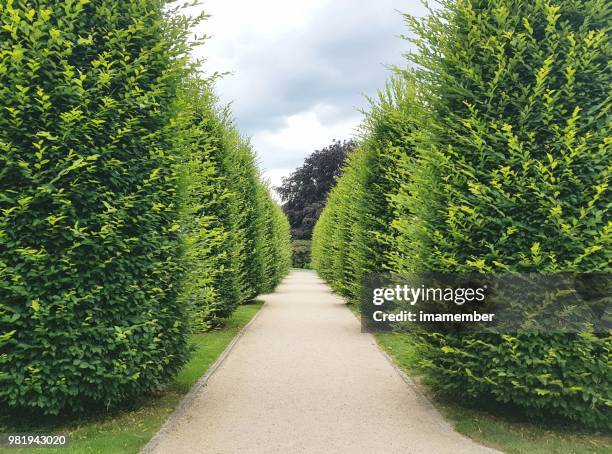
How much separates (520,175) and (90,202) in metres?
4.81

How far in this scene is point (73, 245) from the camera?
16.4 feet

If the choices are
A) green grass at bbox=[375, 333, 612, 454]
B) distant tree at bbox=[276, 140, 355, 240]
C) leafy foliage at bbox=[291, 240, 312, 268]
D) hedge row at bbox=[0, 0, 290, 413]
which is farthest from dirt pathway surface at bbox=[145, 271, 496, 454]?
distant tree at bbox=[276, 140, 355, 240]

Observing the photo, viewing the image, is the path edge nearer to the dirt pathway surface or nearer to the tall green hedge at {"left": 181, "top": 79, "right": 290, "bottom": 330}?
the dirt pathway surface

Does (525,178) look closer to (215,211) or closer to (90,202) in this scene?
(90,202)

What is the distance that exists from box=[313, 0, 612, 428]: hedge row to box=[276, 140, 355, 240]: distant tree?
5351cm

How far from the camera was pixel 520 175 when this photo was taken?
546cm

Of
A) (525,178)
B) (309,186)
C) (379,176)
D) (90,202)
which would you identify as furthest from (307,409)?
(309,186)

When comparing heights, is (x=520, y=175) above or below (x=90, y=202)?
above

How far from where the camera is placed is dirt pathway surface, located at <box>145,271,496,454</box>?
5.00 metres

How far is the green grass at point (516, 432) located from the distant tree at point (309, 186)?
53619mm

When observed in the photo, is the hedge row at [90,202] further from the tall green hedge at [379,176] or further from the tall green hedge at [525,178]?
the tall green hedge at [379,176]

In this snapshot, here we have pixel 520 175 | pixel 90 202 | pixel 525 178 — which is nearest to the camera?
pixel 90 202

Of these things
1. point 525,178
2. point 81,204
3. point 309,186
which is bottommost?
point 81,204

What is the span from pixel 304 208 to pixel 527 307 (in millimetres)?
55890
